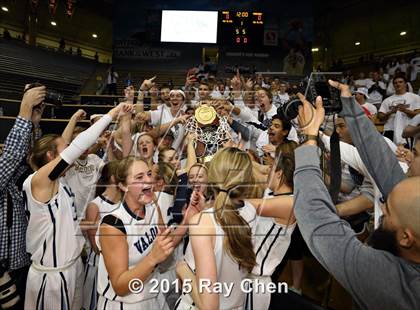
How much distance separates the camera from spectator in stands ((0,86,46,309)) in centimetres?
97

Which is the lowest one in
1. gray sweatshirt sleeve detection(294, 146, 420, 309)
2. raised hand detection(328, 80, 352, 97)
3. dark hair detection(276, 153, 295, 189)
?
gray sweatshirt sleeve detection(294, 146, 420, 309)

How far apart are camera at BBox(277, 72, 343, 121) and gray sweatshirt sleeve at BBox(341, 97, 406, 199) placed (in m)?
0.06

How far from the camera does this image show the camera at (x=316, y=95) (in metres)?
0.66

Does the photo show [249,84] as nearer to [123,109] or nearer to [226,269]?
[123,109]

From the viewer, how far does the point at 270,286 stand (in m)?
0.95

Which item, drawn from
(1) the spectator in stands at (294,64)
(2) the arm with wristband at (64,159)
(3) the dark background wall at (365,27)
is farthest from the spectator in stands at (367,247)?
(3) the dark background wall at (365,27)

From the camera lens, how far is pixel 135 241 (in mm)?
829

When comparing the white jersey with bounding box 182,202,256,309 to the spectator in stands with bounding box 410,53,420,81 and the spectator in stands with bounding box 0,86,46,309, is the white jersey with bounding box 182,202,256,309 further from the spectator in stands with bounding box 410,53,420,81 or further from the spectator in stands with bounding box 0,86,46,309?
the spectator in stands with bounding box 410,53,420,81

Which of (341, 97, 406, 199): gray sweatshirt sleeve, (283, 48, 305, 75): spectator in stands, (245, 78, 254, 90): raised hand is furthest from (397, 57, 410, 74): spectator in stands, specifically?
(341, 97, 406, 199): gray sweatshirt sleeve

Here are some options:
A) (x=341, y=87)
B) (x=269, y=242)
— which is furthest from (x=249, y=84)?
(x=269, y=242)

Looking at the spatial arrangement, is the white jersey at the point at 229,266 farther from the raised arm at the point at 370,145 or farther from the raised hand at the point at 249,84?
the raised hand at the point at 249,84

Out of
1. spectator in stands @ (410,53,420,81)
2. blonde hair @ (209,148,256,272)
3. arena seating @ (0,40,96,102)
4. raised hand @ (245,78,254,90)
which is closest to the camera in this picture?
blonde hair @ (209,148,256,272)

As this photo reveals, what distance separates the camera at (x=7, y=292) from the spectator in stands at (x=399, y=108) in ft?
8.21

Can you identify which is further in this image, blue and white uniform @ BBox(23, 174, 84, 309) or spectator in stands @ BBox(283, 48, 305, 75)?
spectator in stands @ BBox(283, 48, 305, 75)
